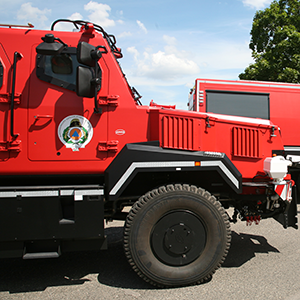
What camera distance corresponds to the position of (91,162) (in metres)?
3.40

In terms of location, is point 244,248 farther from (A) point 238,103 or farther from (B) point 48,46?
(A) point 238,103

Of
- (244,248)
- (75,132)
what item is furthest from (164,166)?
(244,248)

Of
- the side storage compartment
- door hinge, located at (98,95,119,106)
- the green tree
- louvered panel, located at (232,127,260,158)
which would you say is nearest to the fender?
the side storage compartment

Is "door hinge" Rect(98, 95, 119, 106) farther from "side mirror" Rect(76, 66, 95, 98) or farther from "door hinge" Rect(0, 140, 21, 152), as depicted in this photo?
"door hinge" Rect(0, 140, 21, 152)

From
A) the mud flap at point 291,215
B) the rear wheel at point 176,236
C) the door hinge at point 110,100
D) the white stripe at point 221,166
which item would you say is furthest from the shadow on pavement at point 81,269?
the door hinge at point 110,100

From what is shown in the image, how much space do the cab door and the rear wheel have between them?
879 mm

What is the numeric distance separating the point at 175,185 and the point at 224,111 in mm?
5114

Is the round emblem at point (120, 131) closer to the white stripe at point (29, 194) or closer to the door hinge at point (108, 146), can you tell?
the door hinge at point (108, 146)

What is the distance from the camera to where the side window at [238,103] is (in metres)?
7.99

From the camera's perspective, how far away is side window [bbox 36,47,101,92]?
3.36 meters

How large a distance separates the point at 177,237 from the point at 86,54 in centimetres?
228

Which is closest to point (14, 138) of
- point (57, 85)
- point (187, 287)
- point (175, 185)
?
point (57, 85)

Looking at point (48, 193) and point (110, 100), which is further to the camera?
point (110, 100)

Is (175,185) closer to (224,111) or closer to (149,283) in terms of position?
(149,283)
